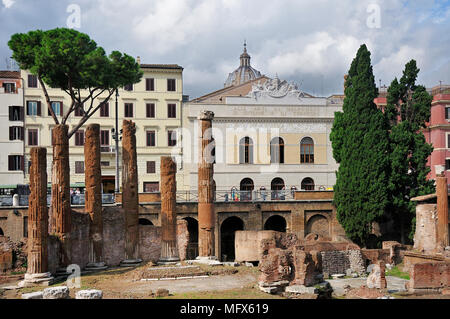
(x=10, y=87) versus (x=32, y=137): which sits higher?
(x=10, y=87)

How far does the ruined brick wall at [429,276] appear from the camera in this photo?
60.6ft

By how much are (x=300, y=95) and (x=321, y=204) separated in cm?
1005

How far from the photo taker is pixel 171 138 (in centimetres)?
3756

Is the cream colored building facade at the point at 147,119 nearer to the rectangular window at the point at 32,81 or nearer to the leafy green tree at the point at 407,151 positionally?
the rectangular window at the point at 32,81

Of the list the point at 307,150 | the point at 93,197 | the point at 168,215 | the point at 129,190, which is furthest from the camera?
the point at 307,150

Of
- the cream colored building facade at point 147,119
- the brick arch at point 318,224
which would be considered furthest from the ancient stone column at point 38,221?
the cream colored building facade at point 147,119

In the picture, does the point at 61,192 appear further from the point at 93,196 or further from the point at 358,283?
the point at 358,283

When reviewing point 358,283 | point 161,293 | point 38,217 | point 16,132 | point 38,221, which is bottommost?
point 358,283

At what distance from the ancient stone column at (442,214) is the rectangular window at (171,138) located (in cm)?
1816

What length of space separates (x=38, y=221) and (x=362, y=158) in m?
17.5

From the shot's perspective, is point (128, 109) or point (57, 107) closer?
point (57, 107)

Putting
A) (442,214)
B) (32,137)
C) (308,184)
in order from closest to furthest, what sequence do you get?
(442,214), (32,137), (308,184)

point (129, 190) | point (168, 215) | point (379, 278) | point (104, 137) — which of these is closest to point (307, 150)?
point (104, 137)
